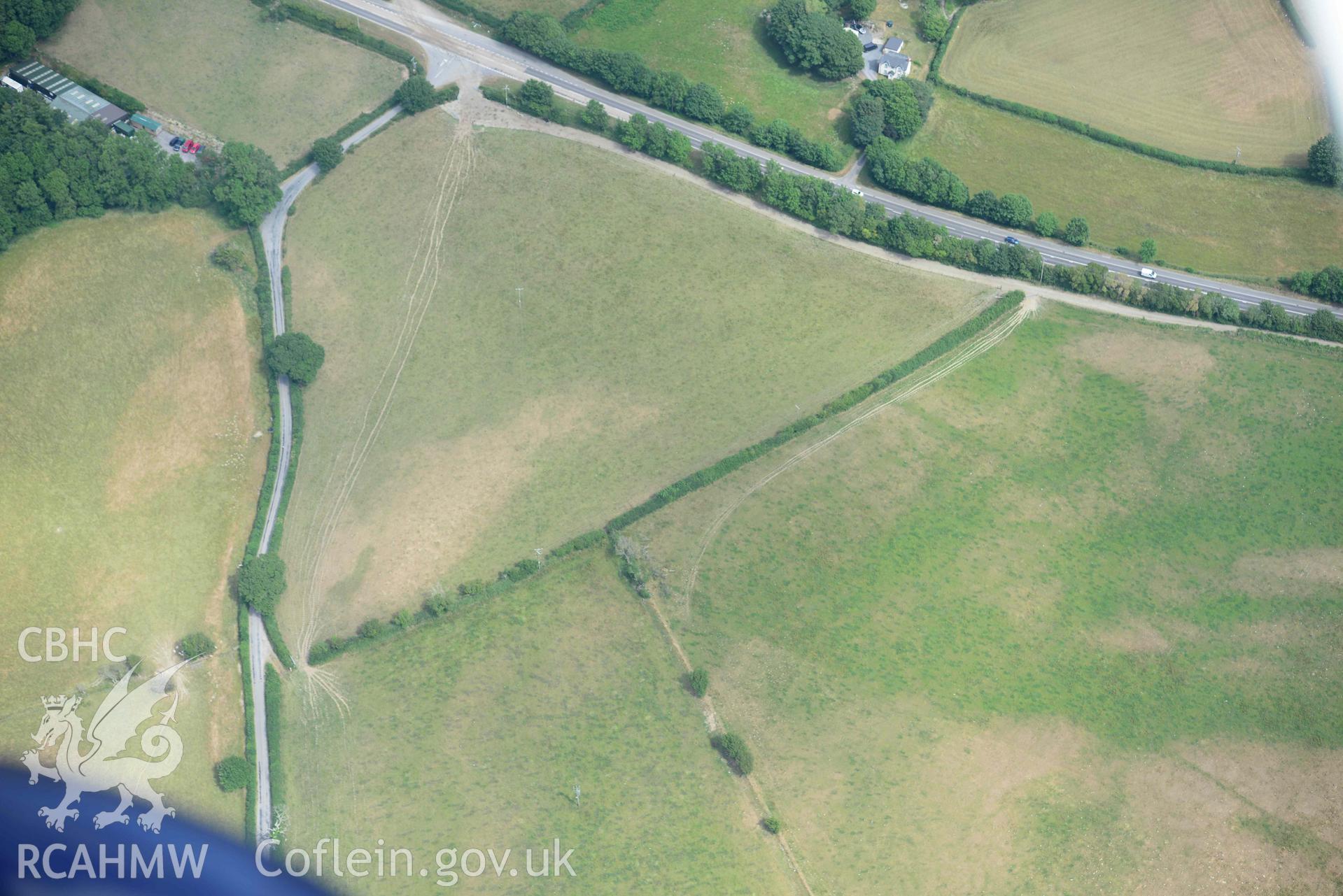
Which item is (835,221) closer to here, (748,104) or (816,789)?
(748,104)

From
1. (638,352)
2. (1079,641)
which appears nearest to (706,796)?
(1079,641)

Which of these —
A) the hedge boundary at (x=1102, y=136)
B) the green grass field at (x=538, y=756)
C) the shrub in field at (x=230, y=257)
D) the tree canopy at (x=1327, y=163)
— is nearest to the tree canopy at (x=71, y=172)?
the shrub in field at (x=230, y=257)

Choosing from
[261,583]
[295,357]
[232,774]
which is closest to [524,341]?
[295,357]

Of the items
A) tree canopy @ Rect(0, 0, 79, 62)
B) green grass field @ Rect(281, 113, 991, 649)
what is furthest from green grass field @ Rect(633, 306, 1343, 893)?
tree canopy @ Rect(0, 0, 79, 62)

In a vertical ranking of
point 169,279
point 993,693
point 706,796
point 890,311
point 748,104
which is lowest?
point 706,796

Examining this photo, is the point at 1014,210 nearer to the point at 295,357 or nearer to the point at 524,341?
the point at 524,341

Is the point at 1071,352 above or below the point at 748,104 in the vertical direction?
below

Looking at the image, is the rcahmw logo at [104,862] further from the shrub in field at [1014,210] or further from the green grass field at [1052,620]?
the shrub in field at [1014,210]
